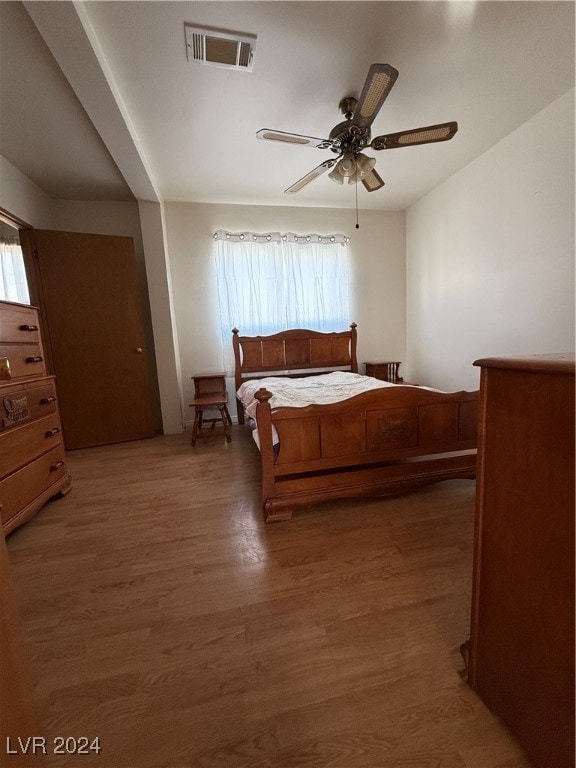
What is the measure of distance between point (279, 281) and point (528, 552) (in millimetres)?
3471

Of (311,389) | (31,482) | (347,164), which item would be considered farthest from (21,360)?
(347,164)

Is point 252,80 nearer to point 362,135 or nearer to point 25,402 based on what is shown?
point 362,135

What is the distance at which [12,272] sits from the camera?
8.50 feet

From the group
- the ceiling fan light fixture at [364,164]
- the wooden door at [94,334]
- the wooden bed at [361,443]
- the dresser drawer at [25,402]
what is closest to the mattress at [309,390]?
the wooden bed at [361,443]

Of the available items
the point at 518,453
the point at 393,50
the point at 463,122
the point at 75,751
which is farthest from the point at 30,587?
the point at 463,122

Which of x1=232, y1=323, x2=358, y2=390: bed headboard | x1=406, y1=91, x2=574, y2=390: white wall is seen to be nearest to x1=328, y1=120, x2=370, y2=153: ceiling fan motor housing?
x1=406, y1=91, x2=574, y2=390: white wall

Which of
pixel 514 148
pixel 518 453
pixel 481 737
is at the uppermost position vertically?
pixel 514 148

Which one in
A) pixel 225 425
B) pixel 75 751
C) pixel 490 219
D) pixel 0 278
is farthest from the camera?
pixel 225 425

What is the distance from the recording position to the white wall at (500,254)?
2100 millimetres

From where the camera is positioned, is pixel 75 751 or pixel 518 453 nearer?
A: pixel 518 453

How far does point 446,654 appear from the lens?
937 mm

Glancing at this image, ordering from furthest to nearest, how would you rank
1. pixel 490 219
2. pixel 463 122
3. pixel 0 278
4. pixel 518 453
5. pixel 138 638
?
pixel 490 219
pixel 0 278
pixel 463 122
pixel 138 638
pixel 518 453

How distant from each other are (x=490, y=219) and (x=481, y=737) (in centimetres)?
338

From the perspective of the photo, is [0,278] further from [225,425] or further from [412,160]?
[412,160]
